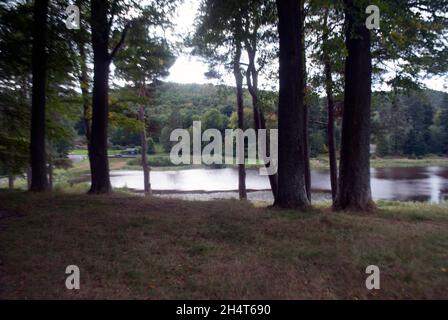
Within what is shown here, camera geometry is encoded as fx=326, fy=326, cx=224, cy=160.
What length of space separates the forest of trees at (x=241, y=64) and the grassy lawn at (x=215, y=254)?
6.89 ft

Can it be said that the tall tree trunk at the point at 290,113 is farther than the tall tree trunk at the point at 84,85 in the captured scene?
No

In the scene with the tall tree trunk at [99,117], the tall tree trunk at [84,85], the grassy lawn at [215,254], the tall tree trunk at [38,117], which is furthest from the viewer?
the tall tree trunk at [84,85]

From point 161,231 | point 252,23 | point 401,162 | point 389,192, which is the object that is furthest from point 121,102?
point 401,162

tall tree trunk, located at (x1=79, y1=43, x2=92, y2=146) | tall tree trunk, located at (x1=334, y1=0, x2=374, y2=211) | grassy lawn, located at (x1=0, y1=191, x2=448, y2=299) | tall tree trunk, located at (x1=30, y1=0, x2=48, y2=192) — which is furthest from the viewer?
tall tree trunk, located at (x1=79, y1=43, x2=92, y2=146)

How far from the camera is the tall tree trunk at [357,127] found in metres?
8.67

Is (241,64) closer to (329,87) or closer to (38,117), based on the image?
(329,87)

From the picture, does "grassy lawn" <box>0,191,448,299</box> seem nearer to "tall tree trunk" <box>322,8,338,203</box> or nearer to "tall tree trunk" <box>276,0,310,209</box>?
"tall tree trunk" <box>276,0,310,209</box>

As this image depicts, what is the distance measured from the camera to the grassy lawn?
3.93 meters

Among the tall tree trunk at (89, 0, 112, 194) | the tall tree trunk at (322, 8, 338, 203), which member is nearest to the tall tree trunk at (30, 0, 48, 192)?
the tall tree trunk at (89, 0, 112, 194)

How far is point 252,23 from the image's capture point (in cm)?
1130

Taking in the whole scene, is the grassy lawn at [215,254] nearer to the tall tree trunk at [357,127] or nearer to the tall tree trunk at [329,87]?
the tall tree trunk at [357,127]

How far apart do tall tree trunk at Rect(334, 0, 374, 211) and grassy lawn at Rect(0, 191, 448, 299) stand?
1267mm

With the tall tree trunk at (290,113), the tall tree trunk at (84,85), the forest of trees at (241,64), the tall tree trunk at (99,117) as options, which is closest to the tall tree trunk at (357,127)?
the forest of trees at (241,64)

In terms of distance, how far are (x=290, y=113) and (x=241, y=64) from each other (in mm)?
6224
